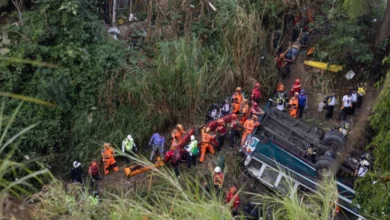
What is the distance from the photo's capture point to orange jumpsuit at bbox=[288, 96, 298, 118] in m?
12.6

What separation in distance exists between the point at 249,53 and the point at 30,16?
5838mm

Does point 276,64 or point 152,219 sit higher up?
point 152,219

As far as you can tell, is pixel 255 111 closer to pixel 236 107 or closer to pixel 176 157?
pixel 236 107

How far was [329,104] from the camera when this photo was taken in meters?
12.8

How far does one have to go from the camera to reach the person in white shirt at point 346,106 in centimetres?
1259

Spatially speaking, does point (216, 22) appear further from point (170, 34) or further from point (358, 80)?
point (358, 80)

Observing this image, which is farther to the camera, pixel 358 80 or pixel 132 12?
pixel 132 12

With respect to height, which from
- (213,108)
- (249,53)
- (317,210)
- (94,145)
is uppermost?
(317,210)

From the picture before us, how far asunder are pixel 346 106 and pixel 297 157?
2800mm

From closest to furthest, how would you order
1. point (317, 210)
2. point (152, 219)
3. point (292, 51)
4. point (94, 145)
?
point (152, 219), point (317, 210), point (94, 145), point (292, 51)

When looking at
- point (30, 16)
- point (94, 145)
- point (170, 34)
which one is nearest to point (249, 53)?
point (170, 34)

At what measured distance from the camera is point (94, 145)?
1207cm

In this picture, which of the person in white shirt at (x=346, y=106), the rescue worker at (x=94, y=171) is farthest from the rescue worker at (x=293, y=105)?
the rescue worker at (x=94, y=171)

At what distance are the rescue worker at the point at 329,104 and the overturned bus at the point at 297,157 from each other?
A: 1056 mm
